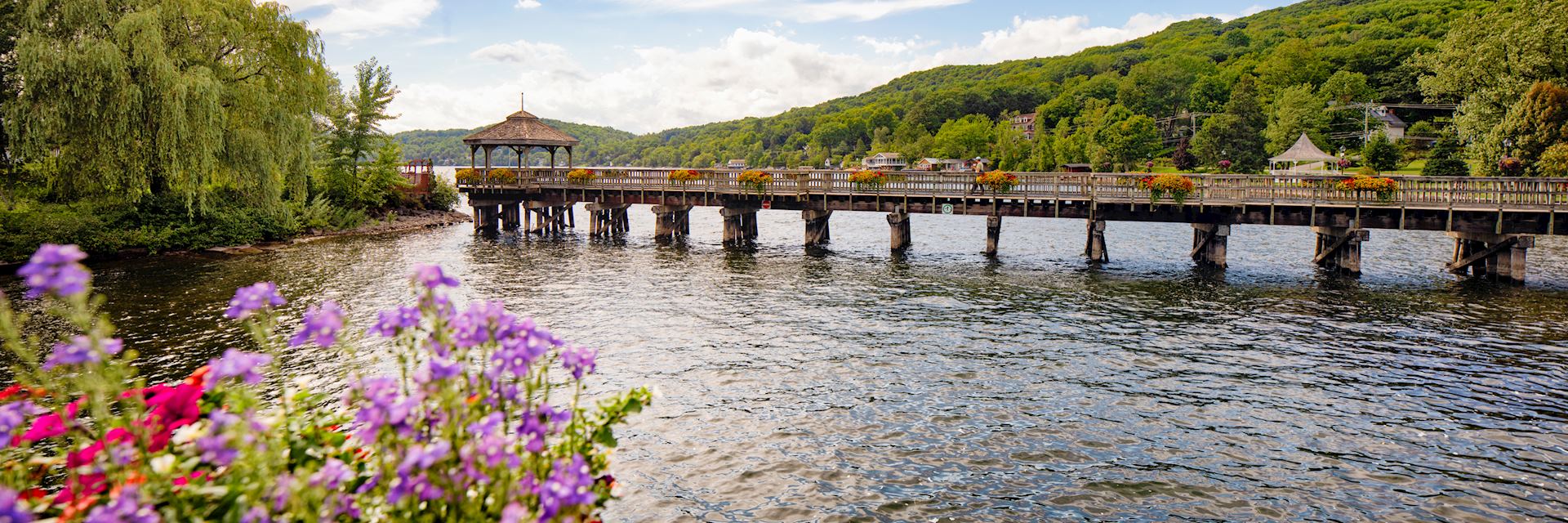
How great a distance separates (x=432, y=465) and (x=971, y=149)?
155894mm

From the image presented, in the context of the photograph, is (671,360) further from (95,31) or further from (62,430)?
(95,31)

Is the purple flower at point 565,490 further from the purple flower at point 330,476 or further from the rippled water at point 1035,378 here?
the rippled water at point 1035,378

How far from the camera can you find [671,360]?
18469 mm

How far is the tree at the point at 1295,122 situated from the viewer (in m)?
93.7

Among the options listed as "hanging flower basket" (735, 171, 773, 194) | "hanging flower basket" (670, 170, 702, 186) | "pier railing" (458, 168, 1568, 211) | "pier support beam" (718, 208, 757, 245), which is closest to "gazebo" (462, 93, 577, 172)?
"pier railing" (458, 168, 1568, 211)

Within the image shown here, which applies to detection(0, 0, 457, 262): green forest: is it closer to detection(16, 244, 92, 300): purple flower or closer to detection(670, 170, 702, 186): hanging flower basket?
detection(670, 170, 702, 186): hanging flower basket

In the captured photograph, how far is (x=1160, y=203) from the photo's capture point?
3225cm

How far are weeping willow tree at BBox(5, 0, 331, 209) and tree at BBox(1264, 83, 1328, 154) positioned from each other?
304 feet

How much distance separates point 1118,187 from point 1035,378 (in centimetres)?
1905

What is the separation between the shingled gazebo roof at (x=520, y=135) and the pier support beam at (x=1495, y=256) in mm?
41458

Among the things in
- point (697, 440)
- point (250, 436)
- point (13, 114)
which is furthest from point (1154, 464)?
point (13, 114)

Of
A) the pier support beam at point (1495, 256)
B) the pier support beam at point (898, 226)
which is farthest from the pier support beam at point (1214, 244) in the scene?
the pier support beam at point (898, 226)

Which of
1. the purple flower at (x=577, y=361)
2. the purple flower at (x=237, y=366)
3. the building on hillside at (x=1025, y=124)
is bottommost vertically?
the purple flower at (x=577, y=361)

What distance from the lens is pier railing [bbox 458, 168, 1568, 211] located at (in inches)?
1104
